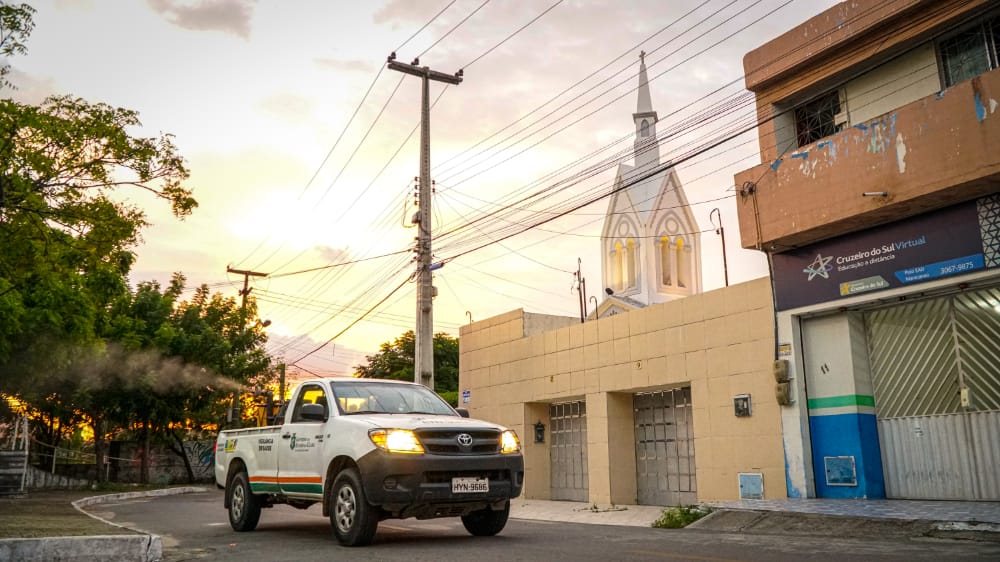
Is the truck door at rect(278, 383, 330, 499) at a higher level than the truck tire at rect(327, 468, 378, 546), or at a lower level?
higher

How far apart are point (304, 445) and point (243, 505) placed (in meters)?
2.04

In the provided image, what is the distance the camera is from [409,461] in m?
7.96

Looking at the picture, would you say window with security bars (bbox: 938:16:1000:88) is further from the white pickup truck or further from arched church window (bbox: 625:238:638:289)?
arched church window (bbox: 625:238:638:289)

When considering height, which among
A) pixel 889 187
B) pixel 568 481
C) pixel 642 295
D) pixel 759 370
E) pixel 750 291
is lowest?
pixel 568 481

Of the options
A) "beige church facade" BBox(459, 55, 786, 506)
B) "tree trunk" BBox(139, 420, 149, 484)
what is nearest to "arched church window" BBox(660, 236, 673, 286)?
"beige church facade" BBox(459, 55, 786, 506)

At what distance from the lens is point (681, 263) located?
63.9 m

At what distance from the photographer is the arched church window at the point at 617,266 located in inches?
2489

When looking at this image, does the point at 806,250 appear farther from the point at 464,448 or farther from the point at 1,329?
the point at 1,329

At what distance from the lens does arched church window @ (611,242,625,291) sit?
6322 centimetres

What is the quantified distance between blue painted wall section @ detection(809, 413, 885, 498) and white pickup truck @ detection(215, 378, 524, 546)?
696 cm

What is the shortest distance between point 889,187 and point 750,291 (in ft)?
11.8

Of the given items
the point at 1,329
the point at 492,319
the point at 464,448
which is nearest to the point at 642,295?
the point at 492,319

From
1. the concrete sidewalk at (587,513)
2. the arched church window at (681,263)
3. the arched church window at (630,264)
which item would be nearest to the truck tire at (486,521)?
the concrete sidewalk at (587,513)

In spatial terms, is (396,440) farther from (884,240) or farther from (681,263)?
(681,263)
